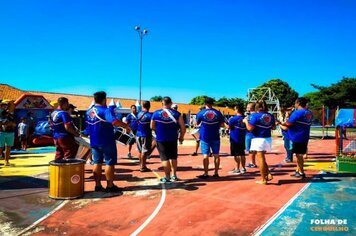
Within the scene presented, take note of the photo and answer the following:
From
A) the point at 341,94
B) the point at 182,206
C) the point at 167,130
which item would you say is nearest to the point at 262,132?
the point at 167,130

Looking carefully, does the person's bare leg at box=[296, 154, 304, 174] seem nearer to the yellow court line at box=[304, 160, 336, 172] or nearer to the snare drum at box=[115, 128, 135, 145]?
the yellow court line at box=[304, 160, 336, 172]

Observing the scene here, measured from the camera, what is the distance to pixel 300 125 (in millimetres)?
8398

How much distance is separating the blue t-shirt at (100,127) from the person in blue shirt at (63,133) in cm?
88

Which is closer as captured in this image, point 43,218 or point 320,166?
point 43,218

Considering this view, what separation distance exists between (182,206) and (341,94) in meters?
47.2

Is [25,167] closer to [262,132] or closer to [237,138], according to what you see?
[237,138]

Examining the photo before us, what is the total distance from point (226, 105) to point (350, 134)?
72.1 metres

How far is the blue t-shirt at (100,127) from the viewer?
707 centimetres

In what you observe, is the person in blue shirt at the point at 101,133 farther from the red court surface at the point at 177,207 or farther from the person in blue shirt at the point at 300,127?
the person in blue shirt at the point at 300,127

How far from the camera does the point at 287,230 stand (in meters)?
4.99

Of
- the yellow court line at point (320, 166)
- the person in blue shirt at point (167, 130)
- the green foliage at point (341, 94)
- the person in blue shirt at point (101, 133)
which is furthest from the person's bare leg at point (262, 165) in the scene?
the green foliage at point (341, 94)

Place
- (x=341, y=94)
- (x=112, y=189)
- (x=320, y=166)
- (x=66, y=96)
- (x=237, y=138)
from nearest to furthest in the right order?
(x=112, y=189), (x=237, y=138), (x=320, y=166), (x=341, y=94), (x=66, y=96)

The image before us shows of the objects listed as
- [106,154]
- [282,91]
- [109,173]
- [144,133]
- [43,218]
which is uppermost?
[282,91]

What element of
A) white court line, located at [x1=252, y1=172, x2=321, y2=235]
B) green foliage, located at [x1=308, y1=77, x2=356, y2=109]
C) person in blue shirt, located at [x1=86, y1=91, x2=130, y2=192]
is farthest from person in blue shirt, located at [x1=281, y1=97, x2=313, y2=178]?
green foliage, located at [x1=308, y1=77, x2=356, y2=109]
